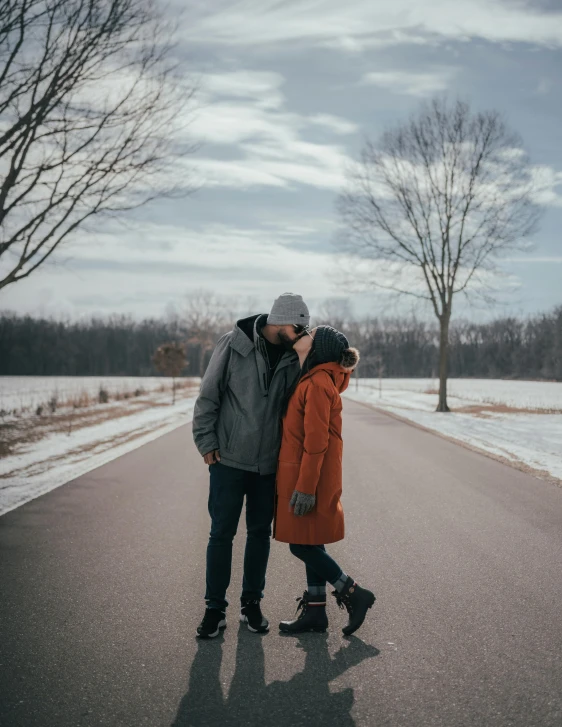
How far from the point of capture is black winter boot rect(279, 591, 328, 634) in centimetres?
371

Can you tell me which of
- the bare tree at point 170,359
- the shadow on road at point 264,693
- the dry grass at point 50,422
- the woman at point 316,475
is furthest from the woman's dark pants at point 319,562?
the bare tree at point 170,359

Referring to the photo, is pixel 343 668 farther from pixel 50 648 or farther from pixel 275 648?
pixel 50 648

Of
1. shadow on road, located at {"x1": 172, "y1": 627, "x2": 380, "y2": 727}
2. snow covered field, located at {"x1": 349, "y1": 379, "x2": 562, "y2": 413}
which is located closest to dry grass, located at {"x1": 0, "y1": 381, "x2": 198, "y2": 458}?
shadow on road, located at {"x1": 172, "y1": 627, "x2": 380, "y2": 727}

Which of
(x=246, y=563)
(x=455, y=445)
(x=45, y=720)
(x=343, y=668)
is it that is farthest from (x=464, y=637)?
(x=455, y=445)

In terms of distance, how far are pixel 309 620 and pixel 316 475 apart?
2.70 ft

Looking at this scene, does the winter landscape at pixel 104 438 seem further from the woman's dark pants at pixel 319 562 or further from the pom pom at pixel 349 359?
the pom pom at pixel 349 359

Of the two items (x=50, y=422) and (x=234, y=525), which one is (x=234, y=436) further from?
(x=50, y=422)

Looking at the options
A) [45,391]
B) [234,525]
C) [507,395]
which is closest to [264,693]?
[234,525]

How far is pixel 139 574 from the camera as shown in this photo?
4695mm

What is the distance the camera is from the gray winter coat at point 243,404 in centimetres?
378

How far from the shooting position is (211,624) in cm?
365

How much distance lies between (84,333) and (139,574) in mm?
122204

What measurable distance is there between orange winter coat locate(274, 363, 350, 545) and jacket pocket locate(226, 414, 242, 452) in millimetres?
260

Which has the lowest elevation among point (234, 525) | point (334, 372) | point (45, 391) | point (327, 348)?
point (45, 391)
